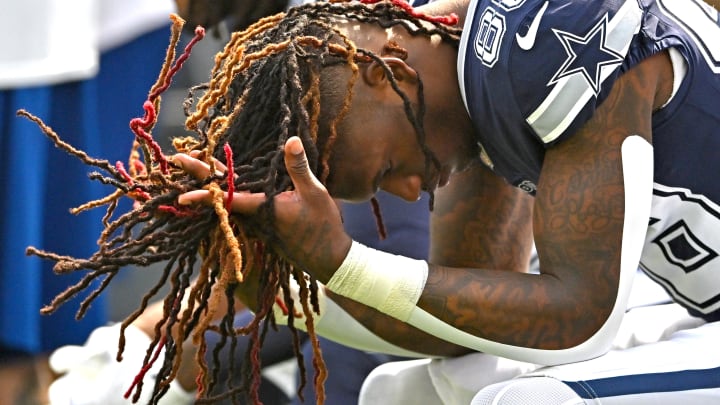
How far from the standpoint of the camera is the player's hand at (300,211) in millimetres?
1524

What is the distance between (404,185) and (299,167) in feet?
0.93

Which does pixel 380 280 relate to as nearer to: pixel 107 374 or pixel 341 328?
pixel 341 328

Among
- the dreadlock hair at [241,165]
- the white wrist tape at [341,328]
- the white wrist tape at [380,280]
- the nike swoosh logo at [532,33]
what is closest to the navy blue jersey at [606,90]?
the nike swoosh logo at [532,33]

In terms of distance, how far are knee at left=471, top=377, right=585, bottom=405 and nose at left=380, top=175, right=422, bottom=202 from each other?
320mm

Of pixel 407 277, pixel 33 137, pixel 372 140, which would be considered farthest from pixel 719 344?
pixel 33 137

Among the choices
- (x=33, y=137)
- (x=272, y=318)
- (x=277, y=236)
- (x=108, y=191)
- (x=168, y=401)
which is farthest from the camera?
(x=108, y=191)

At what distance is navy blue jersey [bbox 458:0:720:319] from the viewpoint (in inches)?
62.6

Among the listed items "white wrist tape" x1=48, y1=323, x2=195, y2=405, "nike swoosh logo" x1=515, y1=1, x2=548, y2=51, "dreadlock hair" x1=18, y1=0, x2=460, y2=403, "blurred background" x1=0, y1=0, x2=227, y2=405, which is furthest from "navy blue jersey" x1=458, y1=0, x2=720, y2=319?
"blurred background" x1=0, y1=0, x2=227, y2=405

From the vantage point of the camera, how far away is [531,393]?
1.60 metres

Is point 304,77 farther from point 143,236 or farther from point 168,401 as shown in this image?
point 168,401

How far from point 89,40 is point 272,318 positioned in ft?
5.06

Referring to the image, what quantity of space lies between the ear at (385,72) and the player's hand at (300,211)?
0.21m

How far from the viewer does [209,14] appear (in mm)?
2385

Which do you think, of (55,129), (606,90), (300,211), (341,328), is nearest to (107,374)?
(341,328)
